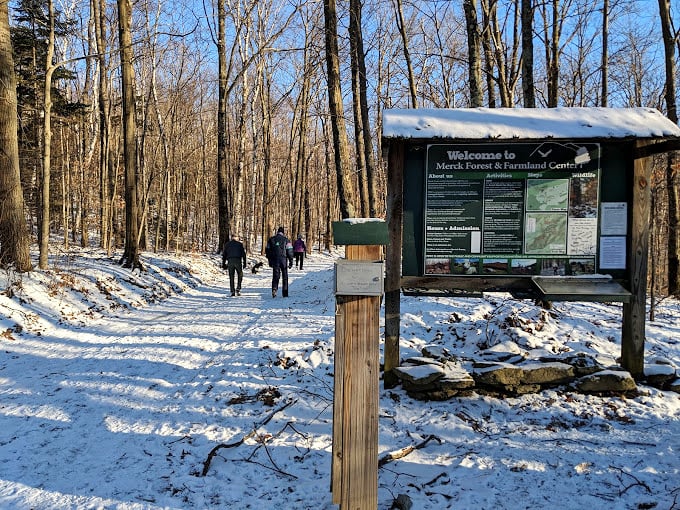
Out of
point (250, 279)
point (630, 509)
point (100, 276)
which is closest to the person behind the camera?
point (630, 509)

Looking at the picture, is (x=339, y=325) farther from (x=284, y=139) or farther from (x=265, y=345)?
(x=284, y=139)

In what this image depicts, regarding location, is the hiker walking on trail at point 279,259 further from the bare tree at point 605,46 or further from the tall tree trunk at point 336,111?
the bare tree at point 605,46

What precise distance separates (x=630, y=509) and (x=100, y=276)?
1240cm

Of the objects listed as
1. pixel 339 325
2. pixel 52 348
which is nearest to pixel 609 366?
pixel 339 325

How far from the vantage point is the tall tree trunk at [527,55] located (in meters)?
9.05

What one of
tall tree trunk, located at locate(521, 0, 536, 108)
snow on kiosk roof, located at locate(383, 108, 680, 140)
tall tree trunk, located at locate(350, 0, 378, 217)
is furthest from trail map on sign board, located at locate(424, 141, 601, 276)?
tall tree trunk, located at locate(350, 0, 378, 217)

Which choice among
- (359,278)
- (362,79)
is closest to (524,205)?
(359,278)

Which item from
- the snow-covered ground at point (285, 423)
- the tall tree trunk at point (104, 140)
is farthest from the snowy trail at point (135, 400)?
the tall tree trunk at point (104, 140)

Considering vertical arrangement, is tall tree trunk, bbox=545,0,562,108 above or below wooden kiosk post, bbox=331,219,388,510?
above

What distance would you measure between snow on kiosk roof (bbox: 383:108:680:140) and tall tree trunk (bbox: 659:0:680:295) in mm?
7494

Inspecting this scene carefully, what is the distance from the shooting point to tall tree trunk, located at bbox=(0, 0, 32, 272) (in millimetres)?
10266

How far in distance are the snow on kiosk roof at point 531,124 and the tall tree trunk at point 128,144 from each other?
38.6 ft

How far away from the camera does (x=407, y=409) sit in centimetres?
502

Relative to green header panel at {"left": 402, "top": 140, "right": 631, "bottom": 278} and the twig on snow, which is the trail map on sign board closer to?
green header panel at {"left": 402, "top": 140, "right": 631, "bottom": 278}
